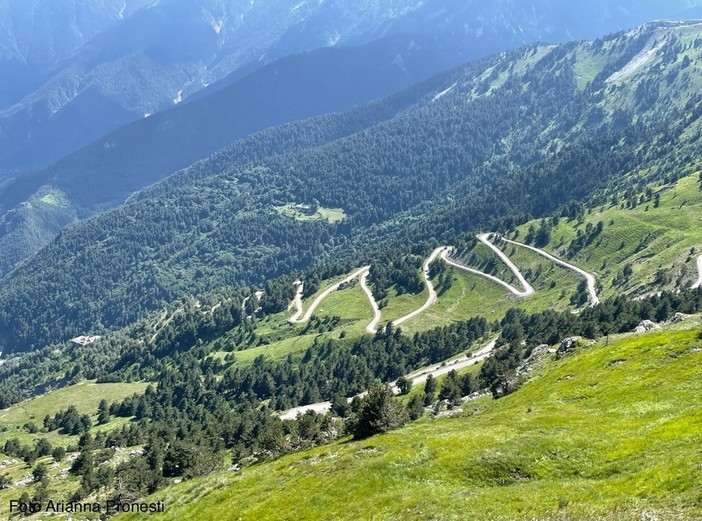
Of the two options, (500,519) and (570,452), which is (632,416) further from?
(500,519)

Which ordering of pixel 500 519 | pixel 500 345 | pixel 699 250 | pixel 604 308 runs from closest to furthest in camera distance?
pixel 500 519 < pixel 604 308 < pixel 500 345 < pixel 699 250

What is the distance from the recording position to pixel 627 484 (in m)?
39.8

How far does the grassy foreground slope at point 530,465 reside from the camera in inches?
1535

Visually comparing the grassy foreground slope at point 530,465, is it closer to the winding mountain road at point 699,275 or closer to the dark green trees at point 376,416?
the dark green trees at point 376,416

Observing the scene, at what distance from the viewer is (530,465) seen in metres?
49.4

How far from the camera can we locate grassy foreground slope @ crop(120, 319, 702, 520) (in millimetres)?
39000

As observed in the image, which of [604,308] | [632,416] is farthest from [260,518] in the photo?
[604,308]

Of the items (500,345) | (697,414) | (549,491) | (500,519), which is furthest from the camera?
(500,345)

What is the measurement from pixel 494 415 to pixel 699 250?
160899 millimetres

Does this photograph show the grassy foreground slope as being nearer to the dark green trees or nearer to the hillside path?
the dark green trees

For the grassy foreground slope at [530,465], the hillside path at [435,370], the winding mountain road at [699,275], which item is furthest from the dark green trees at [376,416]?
the winding mountain road at [699,275]

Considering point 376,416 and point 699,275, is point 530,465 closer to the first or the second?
point 376,416

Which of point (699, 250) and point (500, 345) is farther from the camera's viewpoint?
point (699, 250)

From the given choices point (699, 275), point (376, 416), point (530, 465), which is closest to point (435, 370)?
point (699, 275)
